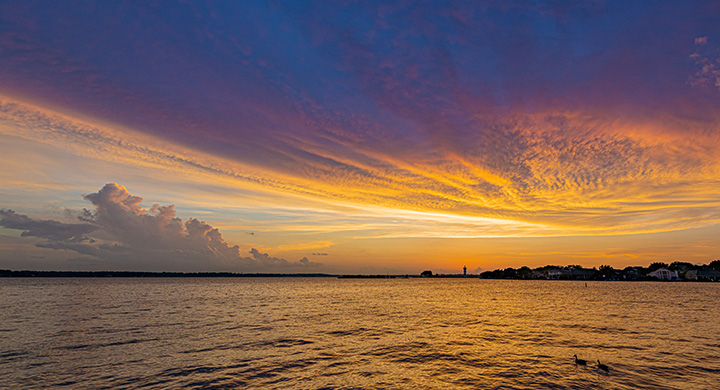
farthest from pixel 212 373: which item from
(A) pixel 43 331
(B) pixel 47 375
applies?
(A) pixel 43 331

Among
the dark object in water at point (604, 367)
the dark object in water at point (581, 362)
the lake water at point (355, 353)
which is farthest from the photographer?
the dark object in water at point (581, 362)

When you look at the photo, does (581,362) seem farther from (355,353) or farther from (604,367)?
(355,353)

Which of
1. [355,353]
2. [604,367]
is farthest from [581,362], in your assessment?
[355,353]

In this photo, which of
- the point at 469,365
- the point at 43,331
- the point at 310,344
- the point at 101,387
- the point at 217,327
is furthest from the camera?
the point at 217,327

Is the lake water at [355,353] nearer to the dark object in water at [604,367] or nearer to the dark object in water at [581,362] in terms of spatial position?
the dark object in water at [604,367]

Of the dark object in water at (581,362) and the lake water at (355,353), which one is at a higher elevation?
the dark object in water at (581,362)

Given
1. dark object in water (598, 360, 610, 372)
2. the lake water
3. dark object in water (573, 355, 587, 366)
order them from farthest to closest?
dark object in water (573, 355, 587, 366), dark object in water (598, 360, 610, 372), the lake water

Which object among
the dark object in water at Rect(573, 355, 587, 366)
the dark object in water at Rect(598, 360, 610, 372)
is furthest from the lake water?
the dark object in water at Rect(573, 355, 587, 366)

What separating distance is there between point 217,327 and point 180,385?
2625 cm

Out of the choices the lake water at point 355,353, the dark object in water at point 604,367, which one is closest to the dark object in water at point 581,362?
the lake water at point 355,353

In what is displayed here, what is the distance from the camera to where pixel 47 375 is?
88.1 feet

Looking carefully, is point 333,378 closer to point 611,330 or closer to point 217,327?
point 217,327

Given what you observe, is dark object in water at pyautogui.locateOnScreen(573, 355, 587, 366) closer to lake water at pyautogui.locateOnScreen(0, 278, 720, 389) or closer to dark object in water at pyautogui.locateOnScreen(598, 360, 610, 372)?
lake water at pyautogui.locateOnScreen(0, 278, 720, 389)

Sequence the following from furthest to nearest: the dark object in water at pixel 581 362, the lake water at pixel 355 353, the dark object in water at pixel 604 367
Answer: the dark object in water at pixel 581 362
the dark object in water at pixel 604 367
the lake water at pixel 355 353
